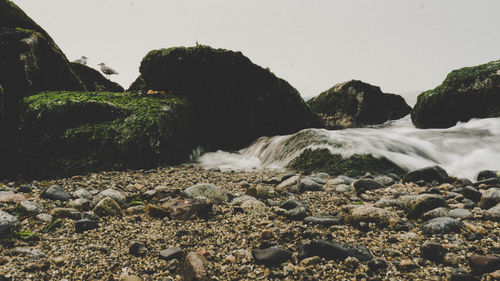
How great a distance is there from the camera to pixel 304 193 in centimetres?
393

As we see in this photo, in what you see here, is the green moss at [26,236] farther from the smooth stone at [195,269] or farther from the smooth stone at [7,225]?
the smooth stone at [195,269]

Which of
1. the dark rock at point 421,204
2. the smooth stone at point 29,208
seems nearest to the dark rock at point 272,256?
the dark rock at point 421,204

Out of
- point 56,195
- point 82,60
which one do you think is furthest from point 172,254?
point 82,60

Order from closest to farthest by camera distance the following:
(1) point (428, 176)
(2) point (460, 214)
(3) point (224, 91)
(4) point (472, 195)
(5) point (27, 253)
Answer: (5) point (27, 253) < (2) point (460, 214) < (4) point (472, 195) < (1) point (428, 176) < (3) point (224, 91)

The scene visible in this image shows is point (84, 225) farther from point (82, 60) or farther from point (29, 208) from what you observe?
point (82, 60)

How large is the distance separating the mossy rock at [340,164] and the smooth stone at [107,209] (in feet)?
11.7

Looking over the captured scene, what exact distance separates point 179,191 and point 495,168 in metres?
6.24

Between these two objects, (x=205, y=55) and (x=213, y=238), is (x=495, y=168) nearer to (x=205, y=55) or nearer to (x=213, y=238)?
(x=213, y=238)

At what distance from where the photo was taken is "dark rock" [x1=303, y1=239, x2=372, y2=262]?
2082 mm

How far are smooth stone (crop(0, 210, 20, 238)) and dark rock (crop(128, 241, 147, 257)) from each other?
1.01 meters

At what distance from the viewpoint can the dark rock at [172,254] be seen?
2.20m

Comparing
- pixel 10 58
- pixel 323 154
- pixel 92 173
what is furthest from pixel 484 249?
pixel 10 58

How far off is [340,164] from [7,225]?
4830 mm

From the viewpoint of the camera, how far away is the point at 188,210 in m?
3.00
